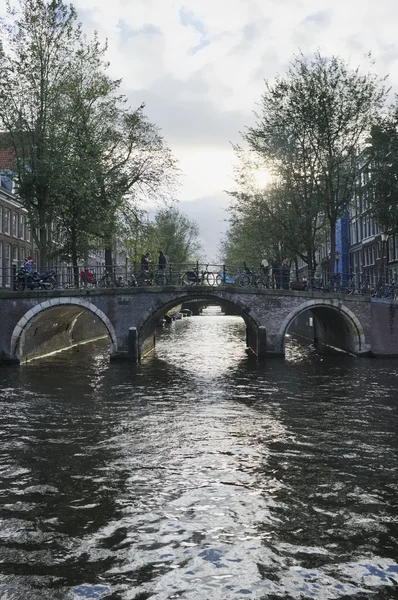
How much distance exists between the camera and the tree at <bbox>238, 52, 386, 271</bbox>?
3403 cm

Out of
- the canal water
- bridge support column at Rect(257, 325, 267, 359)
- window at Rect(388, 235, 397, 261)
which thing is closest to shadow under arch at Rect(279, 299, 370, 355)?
bridge support column at Rect(257, 325, 267, 359)

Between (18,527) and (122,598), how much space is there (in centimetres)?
244

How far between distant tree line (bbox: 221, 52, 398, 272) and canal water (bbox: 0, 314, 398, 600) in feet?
56.5

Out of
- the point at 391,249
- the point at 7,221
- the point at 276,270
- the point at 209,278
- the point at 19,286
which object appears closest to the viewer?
the point at 19,286

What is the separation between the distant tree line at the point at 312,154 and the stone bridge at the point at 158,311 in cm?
473

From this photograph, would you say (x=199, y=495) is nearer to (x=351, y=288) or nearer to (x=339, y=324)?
(x=351, y=288)

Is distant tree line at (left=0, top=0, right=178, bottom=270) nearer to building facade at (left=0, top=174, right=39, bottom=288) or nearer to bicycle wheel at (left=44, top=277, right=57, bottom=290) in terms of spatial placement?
bicycle wheel at (left=44, top=277, right=57, bottom=290)

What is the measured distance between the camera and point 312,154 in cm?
3578

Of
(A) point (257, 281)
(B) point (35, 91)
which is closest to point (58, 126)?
(B) point (35, 91)

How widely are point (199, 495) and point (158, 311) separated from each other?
22311mm

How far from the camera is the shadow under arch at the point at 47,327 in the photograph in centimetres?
2912

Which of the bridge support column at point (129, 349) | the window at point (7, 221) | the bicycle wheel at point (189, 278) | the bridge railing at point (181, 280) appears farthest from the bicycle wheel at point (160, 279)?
the window at point (7, 221)

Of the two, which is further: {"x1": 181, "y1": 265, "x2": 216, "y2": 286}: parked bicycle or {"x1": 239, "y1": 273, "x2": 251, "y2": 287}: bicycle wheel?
{"x1": 239, "y1": 273, "x2": 251, "y2": 287}: bicycle wheel

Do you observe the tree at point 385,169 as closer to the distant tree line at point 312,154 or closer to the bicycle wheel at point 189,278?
the distant tree line at point 312,154
